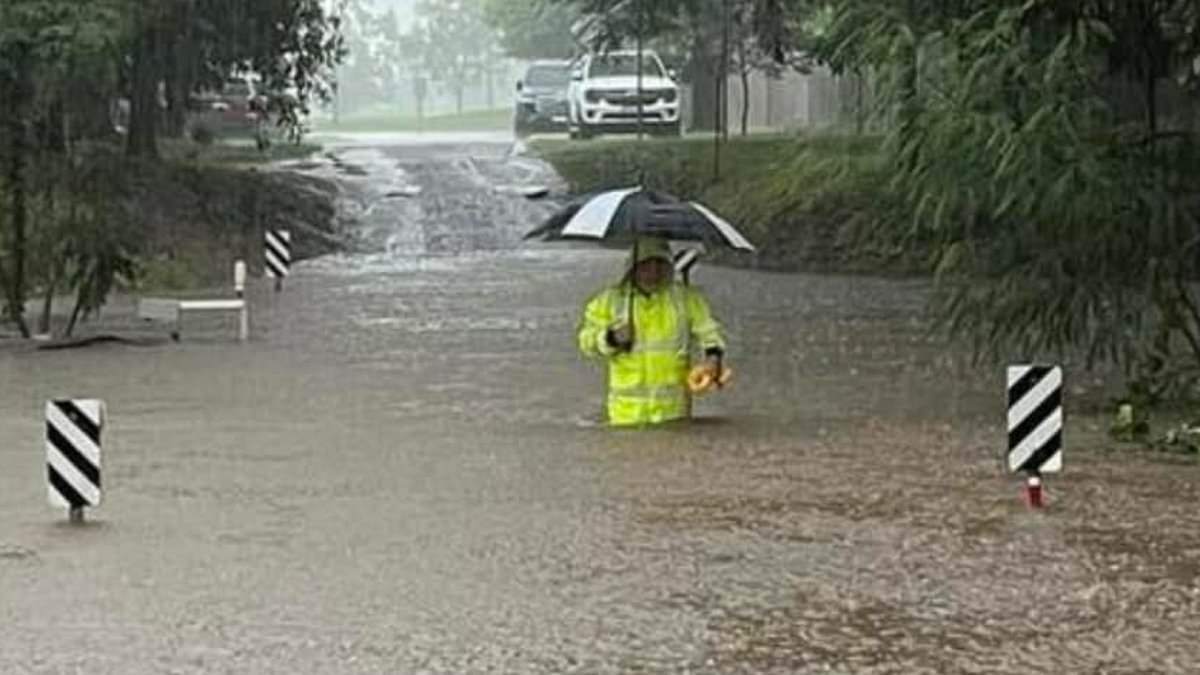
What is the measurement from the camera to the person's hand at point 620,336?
16.7 m

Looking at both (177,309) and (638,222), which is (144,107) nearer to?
(177,309)

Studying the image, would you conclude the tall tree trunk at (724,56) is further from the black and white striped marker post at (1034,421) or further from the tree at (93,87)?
the black and white striped marker post at (1034,421)

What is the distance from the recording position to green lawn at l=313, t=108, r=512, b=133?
9163 centimetres

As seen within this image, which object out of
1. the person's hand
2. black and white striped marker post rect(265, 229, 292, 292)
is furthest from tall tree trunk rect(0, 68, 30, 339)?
the person's hand

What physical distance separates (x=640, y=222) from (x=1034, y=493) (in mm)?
4686

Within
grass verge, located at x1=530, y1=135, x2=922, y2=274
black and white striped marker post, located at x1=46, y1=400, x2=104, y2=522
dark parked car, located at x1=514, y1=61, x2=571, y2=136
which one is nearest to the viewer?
black and white striped marker post, located at x1=46, y1=400, x2=104, y2=522

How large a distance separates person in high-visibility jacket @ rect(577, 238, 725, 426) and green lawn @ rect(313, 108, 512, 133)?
67.8 meters

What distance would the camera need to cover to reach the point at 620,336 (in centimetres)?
1669

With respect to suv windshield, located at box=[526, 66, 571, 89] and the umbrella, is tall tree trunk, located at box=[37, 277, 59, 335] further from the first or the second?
suv windshield, located at box=[526, 66, 571, 89]

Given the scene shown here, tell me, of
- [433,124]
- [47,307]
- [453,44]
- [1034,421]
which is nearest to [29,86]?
[47,307]

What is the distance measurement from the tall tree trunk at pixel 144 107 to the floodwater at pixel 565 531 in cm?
1937

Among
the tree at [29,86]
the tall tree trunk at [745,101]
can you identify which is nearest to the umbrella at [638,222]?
the tree at [29,86]

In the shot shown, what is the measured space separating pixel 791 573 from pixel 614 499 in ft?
8.11

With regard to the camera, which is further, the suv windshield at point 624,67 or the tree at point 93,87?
the suv windshield at point 624,67
